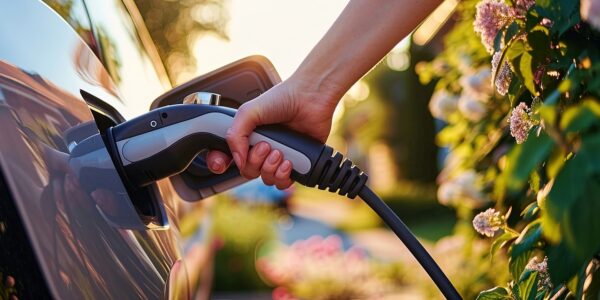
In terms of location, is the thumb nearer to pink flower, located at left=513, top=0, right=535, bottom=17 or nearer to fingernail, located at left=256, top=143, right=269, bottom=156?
fingernail, located at left=256, top=143, right=269, bottom=156

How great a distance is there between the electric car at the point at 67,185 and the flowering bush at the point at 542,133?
23.7 inches

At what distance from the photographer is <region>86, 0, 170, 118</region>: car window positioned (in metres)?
1.82

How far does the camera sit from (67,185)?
1264mm

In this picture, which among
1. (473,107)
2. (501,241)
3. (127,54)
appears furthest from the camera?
(473,107)

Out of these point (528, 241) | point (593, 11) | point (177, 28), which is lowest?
point (177, 28)

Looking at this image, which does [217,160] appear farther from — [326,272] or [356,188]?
[326,272]

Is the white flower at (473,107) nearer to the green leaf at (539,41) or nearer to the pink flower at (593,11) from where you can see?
the green leaf at (539,41)

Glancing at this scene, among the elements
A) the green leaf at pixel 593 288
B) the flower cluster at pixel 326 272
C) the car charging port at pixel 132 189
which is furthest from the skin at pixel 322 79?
the flower cluster at pixel 326 272

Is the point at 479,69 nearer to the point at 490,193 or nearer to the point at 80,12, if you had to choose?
the point at 490,193

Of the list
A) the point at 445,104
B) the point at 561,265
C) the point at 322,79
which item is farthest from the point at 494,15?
the point at 445,104

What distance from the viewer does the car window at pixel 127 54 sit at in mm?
1823

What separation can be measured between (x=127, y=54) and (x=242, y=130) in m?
0.53

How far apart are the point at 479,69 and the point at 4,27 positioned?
2.32 metres

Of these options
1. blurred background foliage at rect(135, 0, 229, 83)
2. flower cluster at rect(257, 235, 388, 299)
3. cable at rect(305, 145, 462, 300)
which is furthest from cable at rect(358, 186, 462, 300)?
blurred background foliage at rect(135, 0, 229, 83)
